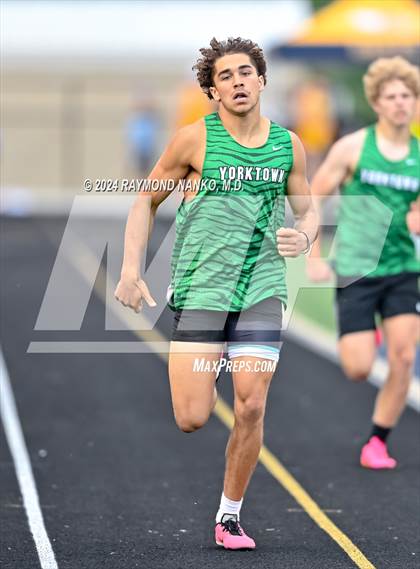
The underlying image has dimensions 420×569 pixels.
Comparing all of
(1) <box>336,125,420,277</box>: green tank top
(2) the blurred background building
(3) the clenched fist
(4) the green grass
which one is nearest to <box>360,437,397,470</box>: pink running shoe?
(1) <box>336,125,420,277</box>: green tank top

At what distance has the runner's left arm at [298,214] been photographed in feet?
22.5

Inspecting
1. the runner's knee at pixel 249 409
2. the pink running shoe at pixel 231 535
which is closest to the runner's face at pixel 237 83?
the runner's knee at pixel 249 409

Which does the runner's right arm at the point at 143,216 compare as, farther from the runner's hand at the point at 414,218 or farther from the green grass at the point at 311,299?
the green grass at the point at 311,299

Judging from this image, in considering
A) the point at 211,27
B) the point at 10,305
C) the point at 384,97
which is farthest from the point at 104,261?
the point at 211,27

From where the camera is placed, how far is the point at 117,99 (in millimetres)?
44781

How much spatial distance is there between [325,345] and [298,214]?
7.70m

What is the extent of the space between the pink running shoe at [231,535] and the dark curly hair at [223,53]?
210 cm

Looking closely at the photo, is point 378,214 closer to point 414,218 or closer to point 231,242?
point 414,218

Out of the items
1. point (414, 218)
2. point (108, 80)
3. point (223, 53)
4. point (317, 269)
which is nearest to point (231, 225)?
point (223, 53)

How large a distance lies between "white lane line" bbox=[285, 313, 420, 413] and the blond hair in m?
3.04

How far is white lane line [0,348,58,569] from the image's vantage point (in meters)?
7.22

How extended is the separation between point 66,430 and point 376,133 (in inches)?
123

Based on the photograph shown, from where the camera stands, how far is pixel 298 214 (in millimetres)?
7215

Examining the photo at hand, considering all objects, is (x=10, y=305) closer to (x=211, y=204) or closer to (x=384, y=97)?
(x=384, y=97)
